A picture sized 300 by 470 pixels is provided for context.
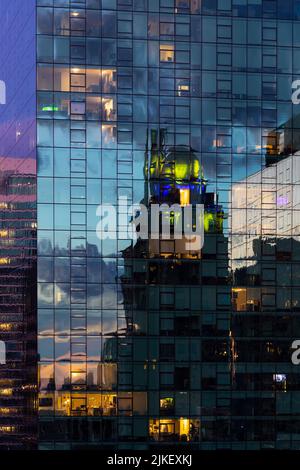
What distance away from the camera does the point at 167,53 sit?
66750mm

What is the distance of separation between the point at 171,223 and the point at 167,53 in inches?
495

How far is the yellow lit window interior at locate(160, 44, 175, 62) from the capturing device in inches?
2623

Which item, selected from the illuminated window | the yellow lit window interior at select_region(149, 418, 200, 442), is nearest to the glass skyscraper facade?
the yellow lit window interior at select_region(149, 418, 200, 442)

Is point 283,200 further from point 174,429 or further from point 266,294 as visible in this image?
point 174,429

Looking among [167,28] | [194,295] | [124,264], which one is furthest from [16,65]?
[194,295]

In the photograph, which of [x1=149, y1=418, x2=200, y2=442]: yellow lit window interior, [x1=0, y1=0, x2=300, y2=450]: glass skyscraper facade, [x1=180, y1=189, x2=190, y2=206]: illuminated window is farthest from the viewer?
[x1=180, y1=189, x2=190, y2=206]: illuminated window

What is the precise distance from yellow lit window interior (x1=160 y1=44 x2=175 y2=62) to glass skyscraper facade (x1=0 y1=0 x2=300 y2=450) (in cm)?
10

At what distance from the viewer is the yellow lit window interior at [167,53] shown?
6662 centimetres

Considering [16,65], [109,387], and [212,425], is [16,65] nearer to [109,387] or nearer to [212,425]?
[109,387]

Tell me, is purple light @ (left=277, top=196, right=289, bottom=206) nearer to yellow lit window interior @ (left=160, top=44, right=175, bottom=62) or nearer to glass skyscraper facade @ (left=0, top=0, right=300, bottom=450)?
glass skyscraper facade @ (left=0, top=0, right=300, bottom=450)

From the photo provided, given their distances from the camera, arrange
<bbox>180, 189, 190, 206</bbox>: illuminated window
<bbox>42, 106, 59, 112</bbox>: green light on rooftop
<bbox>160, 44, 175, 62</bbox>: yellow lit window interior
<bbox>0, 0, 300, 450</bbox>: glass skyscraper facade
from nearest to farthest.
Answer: <bbox>0, 0, 300, 450</bbox>: glass skyscraper facade, <bbox>42, 106, 59, 112</bbox>: green light on rooftop, <bbox>160, 44, 175, 62</bbox>: yellow lit window interior, <bbox>180, 189, 190, 206</bbox>: illuminated window

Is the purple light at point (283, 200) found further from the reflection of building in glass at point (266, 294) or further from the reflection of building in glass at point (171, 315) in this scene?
the reflection of building in glass at point (171, 315)

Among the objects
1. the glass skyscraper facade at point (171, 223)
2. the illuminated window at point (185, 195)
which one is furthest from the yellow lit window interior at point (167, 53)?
the illuminated window at point (185, 195)

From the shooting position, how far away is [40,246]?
66.2 metres
